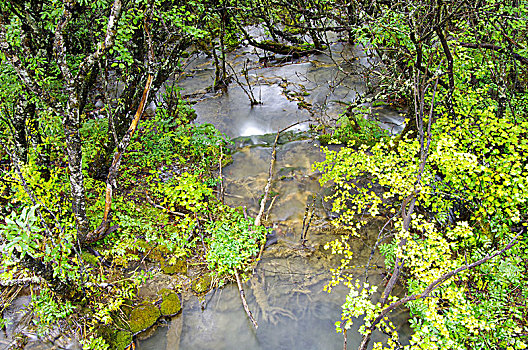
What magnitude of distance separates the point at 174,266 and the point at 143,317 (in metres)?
1.00

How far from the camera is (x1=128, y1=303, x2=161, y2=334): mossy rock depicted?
5074 millimetres

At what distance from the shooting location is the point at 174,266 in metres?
5.95

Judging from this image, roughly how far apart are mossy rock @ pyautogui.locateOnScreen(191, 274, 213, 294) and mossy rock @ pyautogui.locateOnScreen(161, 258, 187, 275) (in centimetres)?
32

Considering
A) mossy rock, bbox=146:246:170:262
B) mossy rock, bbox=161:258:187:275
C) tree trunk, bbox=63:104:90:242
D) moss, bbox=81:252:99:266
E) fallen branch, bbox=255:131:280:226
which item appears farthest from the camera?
fallen branch, bbox=255:131:280:226

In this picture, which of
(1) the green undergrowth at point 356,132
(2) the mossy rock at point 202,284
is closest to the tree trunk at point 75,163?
(2) the mossy rock at point 202,284

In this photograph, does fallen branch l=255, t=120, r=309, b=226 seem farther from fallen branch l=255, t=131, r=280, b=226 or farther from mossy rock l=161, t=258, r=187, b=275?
mossy rock l=161, t=258, r=187, b=275

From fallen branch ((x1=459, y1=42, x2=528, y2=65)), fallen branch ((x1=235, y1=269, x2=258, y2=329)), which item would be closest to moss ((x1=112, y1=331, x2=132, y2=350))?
fallen branch ((x1=235, y1=269, x2=258, y2=329))

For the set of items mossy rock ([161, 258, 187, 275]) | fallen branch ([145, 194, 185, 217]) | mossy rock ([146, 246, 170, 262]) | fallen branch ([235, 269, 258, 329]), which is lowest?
fallen branch ([235, 269, 258, 329])

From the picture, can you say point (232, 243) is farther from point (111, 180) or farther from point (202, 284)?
point (111, 180)

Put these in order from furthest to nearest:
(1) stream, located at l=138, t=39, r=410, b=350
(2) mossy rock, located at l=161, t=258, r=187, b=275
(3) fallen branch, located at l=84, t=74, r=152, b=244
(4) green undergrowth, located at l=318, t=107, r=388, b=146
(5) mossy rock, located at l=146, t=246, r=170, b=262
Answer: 1. (4) green undergrowth, located at l=318, t=107, r=388, b=146
2. (5) mossy rock, located at l=146, t=246, r=170, b=262
3. (2) mossy rock, located at l=161, t=258, r=187, b=275
4. (3) fallen branch, located at l=84, t=74, r=152, b=244
5. (1) stream, located at l=138, t=39, r=410, b=350

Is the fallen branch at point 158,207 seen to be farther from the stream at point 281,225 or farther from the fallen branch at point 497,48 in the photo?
the fallen branch at point 497,48

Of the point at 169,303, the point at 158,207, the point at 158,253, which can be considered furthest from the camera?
the point at 158,207

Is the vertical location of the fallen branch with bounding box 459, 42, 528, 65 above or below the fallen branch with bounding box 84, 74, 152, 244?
above

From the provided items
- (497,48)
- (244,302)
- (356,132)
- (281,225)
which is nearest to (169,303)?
(244,302)
